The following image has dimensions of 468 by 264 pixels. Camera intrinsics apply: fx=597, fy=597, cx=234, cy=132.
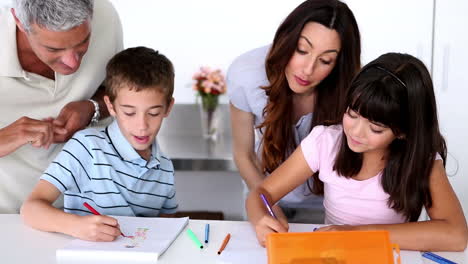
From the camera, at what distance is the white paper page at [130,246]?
47.2 inches

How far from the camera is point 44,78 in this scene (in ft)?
5.09

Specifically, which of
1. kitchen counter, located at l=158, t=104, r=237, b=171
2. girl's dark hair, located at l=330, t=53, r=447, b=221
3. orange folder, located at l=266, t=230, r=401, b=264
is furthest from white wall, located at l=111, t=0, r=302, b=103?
orange folder, located at l=266, t=230, r=401, b=264

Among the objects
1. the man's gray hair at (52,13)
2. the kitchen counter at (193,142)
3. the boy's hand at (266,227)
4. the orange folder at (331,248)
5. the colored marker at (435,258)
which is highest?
the man's gray hair at (52,13)

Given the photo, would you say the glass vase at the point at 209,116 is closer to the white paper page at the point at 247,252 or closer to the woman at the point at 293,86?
the woman at the point at 293,86

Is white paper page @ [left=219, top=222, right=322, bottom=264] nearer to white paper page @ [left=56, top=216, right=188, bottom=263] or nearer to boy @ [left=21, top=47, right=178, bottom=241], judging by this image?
white paper page @ [left=56, top=216, right=188, bottom=263]

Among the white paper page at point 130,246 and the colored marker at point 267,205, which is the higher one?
the colored marker at point 267,205

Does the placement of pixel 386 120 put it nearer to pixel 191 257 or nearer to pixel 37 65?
pixel 191 257

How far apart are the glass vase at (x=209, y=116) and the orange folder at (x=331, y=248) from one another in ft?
5.57

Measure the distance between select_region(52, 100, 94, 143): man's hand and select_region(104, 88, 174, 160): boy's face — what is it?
0.09 m

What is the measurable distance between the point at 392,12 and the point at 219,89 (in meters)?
0.86

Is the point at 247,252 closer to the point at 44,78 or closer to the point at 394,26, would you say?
the point at 44,78

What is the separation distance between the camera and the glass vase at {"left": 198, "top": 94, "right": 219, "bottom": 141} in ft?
8.91

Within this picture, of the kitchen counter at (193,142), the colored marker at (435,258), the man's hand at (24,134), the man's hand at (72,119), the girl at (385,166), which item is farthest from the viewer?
the kitchen counter at (193,142)

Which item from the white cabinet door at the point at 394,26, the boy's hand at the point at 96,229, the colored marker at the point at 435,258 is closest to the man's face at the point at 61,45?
the boy's hand at the point at 96,229
